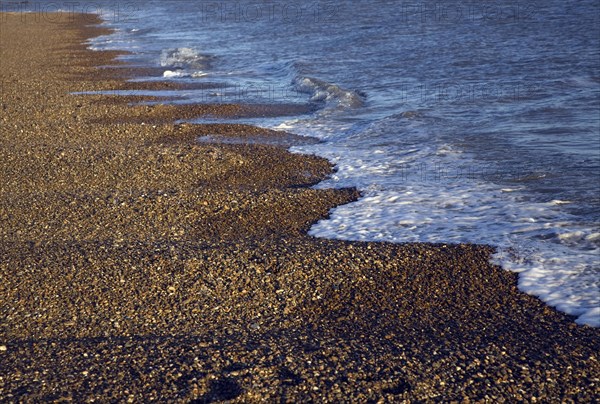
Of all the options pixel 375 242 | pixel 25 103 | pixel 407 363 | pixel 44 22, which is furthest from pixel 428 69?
pixel 44 22

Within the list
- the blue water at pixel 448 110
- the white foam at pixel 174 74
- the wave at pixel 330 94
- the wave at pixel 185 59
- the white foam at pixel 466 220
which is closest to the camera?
the white foam at pixel 466 220

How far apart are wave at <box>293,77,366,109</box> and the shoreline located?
6.35m

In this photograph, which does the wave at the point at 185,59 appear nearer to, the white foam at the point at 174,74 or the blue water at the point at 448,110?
the blue water at the point at 448,110

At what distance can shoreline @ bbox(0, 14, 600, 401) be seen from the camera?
17.6 feet

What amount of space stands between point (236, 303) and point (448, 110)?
10.2m

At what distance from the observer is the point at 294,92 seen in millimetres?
19344

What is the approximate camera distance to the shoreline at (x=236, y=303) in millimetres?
5355

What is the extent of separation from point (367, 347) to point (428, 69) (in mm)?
16511

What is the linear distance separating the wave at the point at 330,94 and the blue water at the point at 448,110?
0.06m

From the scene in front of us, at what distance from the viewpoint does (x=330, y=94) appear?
59.7 feet

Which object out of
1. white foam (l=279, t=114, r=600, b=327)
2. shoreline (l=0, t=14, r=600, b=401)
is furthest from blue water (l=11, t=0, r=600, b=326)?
shoreline (l=0, t=14, r=600, b=401)

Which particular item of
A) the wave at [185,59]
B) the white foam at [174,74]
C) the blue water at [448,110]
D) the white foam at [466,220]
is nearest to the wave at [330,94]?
the blue water at [448,110]

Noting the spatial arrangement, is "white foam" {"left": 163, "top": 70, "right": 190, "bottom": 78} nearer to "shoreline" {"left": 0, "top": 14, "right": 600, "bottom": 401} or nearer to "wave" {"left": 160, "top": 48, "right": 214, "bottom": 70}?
"wave" {"left": 160, "top": 48, "right": 214, "bottom": 70}

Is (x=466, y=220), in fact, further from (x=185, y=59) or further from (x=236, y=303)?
(x=185, y=59)
